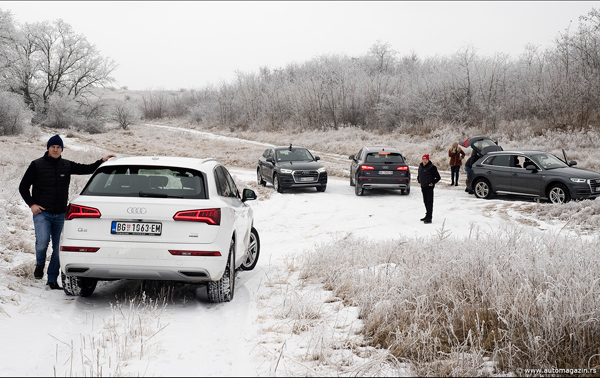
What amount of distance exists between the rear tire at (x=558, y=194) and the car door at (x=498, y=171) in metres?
1.45

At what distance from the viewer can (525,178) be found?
51.8 feet

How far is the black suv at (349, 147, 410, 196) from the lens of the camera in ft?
58.5

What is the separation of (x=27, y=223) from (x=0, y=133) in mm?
29098

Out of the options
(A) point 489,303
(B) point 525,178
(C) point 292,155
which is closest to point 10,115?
(C) point 292,155

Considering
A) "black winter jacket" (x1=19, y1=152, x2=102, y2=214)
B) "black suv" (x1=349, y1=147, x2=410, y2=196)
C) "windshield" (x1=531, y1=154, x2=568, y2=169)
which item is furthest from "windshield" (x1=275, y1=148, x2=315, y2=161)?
"black winter jacket" (x1=19, y1=152, x2=102, y2=214)

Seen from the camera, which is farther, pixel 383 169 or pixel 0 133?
pixel 0 133

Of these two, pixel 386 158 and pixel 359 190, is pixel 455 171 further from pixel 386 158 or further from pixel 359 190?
pixel 359 190

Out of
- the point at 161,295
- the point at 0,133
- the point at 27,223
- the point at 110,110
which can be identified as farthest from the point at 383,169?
the point at 110,110

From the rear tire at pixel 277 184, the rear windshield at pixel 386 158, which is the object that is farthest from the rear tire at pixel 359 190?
the rear tire at pixel 277 184

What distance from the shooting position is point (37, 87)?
171ft

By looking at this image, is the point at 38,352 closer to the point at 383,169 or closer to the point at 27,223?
the point at 27,223

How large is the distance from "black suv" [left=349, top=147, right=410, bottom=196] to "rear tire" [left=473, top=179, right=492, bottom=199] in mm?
2351

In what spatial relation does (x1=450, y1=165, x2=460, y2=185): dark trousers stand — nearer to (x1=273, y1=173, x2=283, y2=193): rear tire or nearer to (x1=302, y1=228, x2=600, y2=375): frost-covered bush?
(x1=273, y1=173, x2=283, y2=193): rear tire

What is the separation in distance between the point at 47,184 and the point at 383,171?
1301 cm
